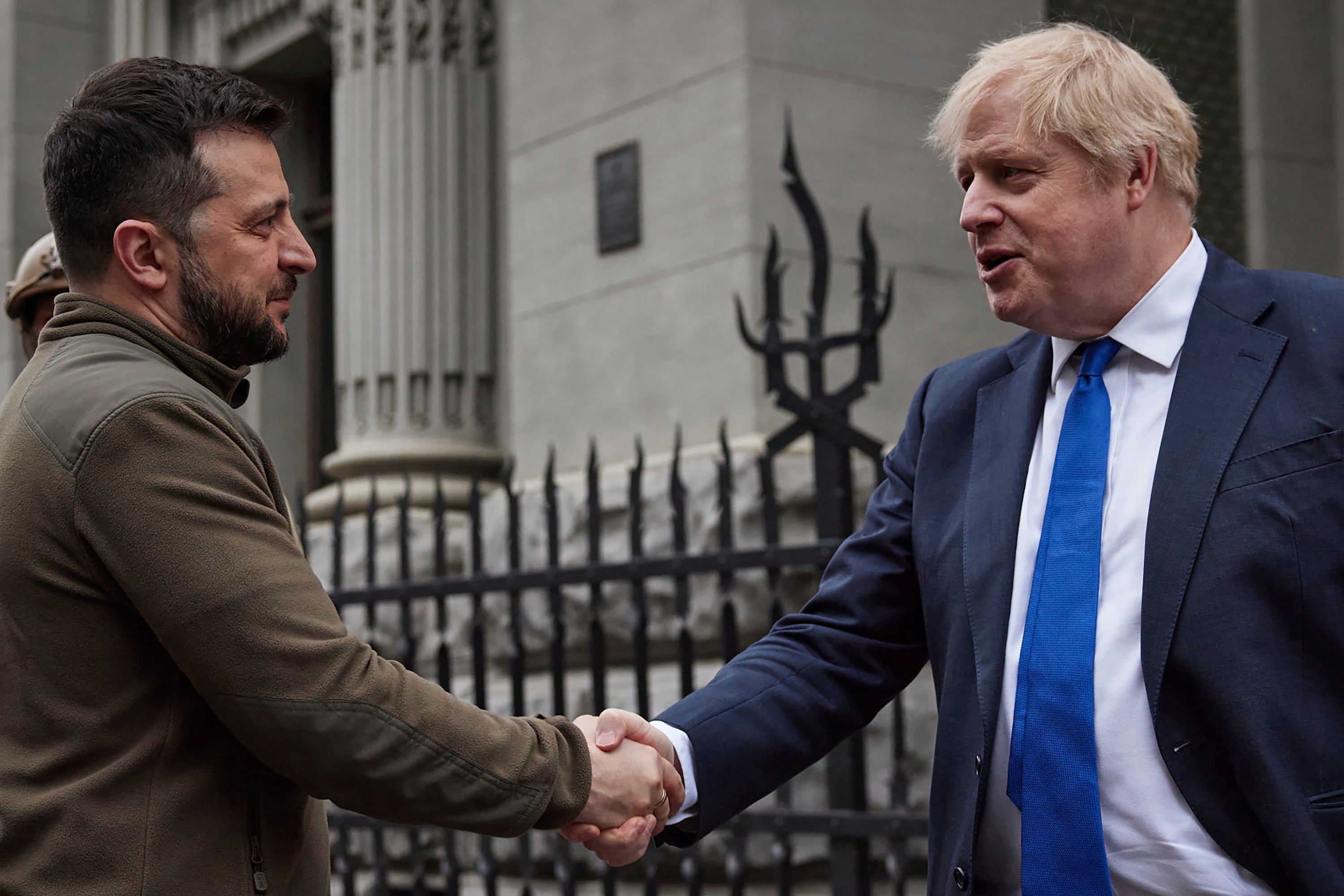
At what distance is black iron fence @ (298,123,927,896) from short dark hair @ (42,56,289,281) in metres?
1.49

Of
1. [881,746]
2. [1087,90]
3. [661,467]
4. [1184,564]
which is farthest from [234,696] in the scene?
[661,467]

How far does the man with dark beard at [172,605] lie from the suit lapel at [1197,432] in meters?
1.01

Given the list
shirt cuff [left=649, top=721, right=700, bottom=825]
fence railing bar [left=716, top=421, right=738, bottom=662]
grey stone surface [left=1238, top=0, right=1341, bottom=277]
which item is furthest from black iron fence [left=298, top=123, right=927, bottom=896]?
grey stone surface [left=1238, top=0, right=1341, bottom=277]

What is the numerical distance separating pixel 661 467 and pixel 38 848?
12.3 ft

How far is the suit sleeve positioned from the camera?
3.15 m

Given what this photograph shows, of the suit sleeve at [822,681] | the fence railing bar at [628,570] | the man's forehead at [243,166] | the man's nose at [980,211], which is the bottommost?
the suit sleeve at [822,681]

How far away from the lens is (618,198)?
21.1 feet

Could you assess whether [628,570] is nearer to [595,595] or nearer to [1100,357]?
[595,595]

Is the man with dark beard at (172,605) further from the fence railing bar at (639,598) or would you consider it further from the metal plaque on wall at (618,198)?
the metal plaque on wall at (618,198)

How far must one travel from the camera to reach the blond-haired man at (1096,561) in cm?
243

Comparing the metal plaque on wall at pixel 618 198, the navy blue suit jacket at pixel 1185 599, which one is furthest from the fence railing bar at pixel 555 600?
the navy blue suit jacket at pixel 1185 599

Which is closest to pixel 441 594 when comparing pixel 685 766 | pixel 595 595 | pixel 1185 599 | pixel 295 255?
pixel 595 595

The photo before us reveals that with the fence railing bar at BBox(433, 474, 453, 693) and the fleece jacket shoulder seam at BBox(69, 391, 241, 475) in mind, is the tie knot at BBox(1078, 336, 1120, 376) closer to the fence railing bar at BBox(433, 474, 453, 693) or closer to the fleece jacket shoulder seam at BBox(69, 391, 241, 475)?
the fleece jacket shoulder seam at BBox(69, 391, 241, 475)

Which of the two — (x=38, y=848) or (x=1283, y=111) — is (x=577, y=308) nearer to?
(x=1283, y=111)
